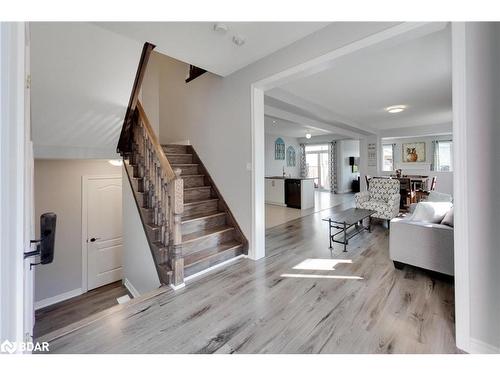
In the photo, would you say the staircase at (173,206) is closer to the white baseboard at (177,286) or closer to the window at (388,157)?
the white baseboard at (177,286)

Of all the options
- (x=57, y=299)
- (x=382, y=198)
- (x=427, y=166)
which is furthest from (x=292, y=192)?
(x=427, y=166)

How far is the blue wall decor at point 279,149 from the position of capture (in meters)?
9.84

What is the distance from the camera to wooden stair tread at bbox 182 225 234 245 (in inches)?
114

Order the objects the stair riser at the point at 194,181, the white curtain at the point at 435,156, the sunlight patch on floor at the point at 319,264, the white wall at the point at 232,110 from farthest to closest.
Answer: the white curtain at the point at 435,156, the stair riser at the point at 194,181, the sunlight patch on floor at the point at 319,264, the white wall at the point at 232,110

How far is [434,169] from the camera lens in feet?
29.1

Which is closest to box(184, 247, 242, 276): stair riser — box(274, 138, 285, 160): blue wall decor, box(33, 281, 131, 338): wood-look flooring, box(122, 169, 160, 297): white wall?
box(122, 169, 160, 297): white wall

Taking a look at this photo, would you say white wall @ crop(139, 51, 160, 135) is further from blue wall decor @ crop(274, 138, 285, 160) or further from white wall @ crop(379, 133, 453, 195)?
white wall @ crop(379, 133, 453, 195)

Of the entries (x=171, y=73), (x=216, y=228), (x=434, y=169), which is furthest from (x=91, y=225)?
(x=434, y=169)

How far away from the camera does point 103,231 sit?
14.3 ft

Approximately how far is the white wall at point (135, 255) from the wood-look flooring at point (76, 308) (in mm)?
423

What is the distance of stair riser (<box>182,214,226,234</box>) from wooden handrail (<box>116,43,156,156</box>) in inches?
63.4

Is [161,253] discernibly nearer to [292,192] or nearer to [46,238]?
[46,238]

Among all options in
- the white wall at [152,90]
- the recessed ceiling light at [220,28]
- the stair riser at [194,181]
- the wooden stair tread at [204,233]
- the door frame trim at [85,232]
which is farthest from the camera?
the white wall at [152,90]

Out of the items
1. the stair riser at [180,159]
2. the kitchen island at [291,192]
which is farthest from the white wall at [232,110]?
the kitchen island at [291,192]
